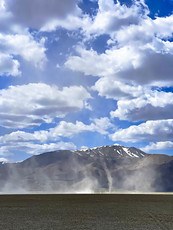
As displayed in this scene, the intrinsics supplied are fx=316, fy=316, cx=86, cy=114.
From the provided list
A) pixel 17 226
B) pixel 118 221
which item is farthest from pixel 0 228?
pixel 118 221

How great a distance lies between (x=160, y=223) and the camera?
3459 cm

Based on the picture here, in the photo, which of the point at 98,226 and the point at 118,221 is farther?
the point at 118,221

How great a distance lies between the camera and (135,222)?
35594mm

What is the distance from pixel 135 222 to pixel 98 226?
18.4 feet

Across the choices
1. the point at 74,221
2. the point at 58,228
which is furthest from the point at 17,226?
the point at 74,221

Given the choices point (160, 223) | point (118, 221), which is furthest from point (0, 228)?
point (160, 223)

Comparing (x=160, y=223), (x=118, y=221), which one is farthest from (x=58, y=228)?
(x=160, y=223)

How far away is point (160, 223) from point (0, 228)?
1691 centimetres

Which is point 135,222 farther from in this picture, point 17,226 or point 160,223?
point 17,226

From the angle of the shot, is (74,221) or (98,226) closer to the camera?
(98,226)

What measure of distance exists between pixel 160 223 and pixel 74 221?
9547 mm

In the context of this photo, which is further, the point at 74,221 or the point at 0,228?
the point at 74,221

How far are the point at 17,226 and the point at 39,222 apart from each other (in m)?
3.67

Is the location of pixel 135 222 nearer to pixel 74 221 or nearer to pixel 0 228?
pixel 74 221
